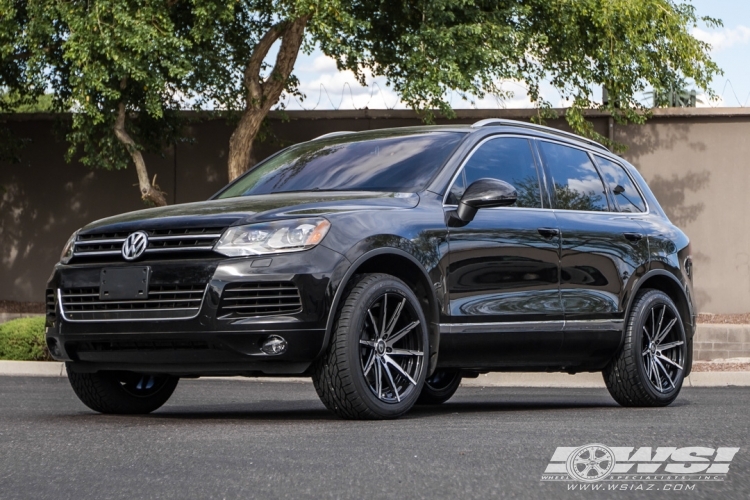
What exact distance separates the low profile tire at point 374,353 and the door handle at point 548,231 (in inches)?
53.0

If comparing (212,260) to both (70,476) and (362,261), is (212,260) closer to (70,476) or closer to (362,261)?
(362,261)

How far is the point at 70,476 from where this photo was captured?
15.9 feet

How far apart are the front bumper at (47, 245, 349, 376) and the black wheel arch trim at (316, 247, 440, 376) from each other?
31 millimetres

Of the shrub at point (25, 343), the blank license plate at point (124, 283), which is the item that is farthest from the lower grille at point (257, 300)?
the shrub at point (25, 343)

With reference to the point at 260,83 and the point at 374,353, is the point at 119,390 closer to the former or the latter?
the point at 374,353

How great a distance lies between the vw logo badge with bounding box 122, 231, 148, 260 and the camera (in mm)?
6820

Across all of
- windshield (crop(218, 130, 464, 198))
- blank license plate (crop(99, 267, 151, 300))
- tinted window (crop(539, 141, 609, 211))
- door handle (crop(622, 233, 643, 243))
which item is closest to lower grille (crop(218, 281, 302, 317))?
blank license plate (crop(99, 267, 151, 300))

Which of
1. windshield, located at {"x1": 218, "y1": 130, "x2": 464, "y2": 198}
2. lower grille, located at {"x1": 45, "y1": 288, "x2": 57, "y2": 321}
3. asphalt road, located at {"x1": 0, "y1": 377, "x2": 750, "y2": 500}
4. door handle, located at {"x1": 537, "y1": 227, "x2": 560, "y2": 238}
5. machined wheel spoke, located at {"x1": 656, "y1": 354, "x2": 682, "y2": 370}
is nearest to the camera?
asphalt road, located at {"x1": 0, "y1": 377, "x2": 750, "y2": 500}

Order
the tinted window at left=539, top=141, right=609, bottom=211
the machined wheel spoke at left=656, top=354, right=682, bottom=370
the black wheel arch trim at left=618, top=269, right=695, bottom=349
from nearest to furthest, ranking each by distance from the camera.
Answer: the tinted window at left=539, top=141, right=609, bottom=211 → the black wheel arch trim at left=618, top=269, right=695, bottom=349 → the machined wheel spoke at left=656, top=354, right=682, bottom=370

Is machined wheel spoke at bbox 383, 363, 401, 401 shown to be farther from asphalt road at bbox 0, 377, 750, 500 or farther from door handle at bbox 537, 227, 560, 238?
door handle at bbox 537, 227, 560, 238

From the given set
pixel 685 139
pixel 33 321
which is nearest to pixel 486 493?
pixel 33 321

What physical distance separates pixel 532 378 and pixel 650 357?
4162mm

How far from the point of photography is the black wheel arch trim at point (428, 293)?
6.58 metres

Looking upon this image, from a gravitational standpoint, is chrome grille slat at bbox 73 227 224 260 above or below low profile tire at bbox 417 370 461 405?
above
